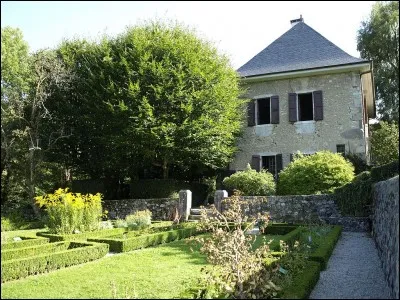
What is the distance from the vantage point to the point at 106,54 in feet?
58.9

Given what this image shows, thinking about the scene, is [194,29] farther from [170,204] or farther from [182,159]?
[170,204]

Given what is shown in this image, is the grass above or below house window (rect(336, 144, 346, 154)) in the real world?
below

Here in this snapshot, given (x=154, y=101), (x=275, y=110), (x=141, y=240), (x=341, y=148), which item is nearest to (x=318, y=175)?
(x=341, y=148)

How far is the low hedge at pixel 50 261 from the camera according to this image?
6560 mm

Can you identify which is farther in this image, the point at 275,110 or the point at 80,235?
the point at 275,110

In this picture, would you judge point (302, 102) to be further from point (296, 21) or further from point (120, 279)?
point (120, 279)

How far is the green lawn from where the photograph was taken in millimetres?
5527

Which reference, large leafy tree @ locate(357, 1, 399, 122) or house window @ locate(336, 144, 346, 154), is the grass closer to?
house window @ locate(336, 144, 346, 154)

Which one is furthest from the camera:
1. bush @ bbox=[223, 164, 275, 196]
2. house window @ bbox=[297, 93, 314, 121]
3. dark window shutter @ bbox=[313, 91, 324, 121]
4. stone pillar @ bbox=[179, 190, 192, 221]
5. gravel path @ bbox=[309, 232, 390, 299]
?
house window @ bbox=[297, 93, 314, 121]

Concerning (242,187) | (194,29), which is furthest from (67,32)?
(242,187)

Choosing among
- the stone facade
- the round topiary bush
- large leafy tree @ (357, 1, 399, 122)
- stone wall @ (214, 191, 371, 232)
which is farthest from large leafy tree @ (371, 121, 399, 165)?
stone wall @ (214, 191, 371, 232)

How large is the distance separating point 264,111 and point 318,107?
311 cm

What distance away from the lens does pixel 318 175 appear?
15211 millimetres

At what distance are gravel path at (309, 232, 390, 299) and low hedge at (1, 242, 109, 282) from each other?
4709 millimetres
